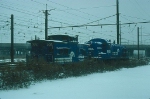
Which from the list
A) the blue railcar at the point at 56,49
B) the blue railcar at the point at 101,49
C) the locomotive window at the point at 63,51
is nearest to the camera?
the blue railcar at the point at 56,49

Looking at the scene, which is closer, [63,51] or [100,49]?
[63,51]

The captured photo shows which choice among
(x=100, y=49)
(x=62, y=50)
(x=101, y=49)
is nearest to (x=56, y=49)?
(x=62, y=50)

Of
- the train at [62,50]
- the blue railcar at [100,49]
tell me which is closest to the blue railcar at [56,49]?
the train at [62,50]

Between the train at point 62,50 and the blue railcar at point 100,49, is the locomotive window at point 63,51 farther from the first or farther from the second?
the blue railcar at point 100,49

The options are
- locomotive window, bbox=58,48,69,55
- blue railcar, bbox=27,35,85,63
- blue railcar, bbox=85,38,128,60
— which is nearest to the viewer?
blue railcar, bbox=27,35,85,63

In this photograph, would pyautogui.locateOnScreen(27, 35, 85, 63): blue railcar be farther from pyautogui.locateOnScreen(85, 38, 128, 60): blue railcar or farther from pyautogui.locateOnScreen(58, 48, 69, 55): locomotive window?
pyautogui.locateOnScreen(85, 38, 128, 60): blue railcar

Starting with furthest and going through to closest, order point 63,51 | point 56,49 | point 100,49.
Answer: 1. point 100,49
2. point 63,51
3. point 56,49

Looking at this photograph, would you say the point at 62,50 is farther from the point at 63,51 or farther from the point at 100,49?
the point at 100,49

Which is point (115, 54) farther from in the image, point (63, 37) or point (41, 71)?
point (41, 71)

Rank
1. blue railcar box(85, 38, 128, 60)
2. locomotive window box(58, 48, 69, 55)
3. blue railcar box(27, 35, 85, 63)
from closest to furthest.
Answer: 1. blue railcar box(27, 35, 85, 63)
2. locomotive window box(58, 48, 69, 55)
3. blue railcar box(85, 38, 128, 60)

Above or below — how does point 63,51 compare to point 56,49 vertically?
below

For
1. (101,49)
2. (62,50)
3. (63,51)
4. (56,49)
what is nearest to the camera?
(56,49)

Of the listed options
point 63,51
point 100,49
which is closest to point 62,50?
point 63,51

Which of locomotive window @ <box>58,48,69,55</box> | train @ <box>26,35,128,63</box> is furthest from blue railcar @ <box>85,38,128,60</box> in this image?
locomotive window @ <box>58,48,69,55</box>
